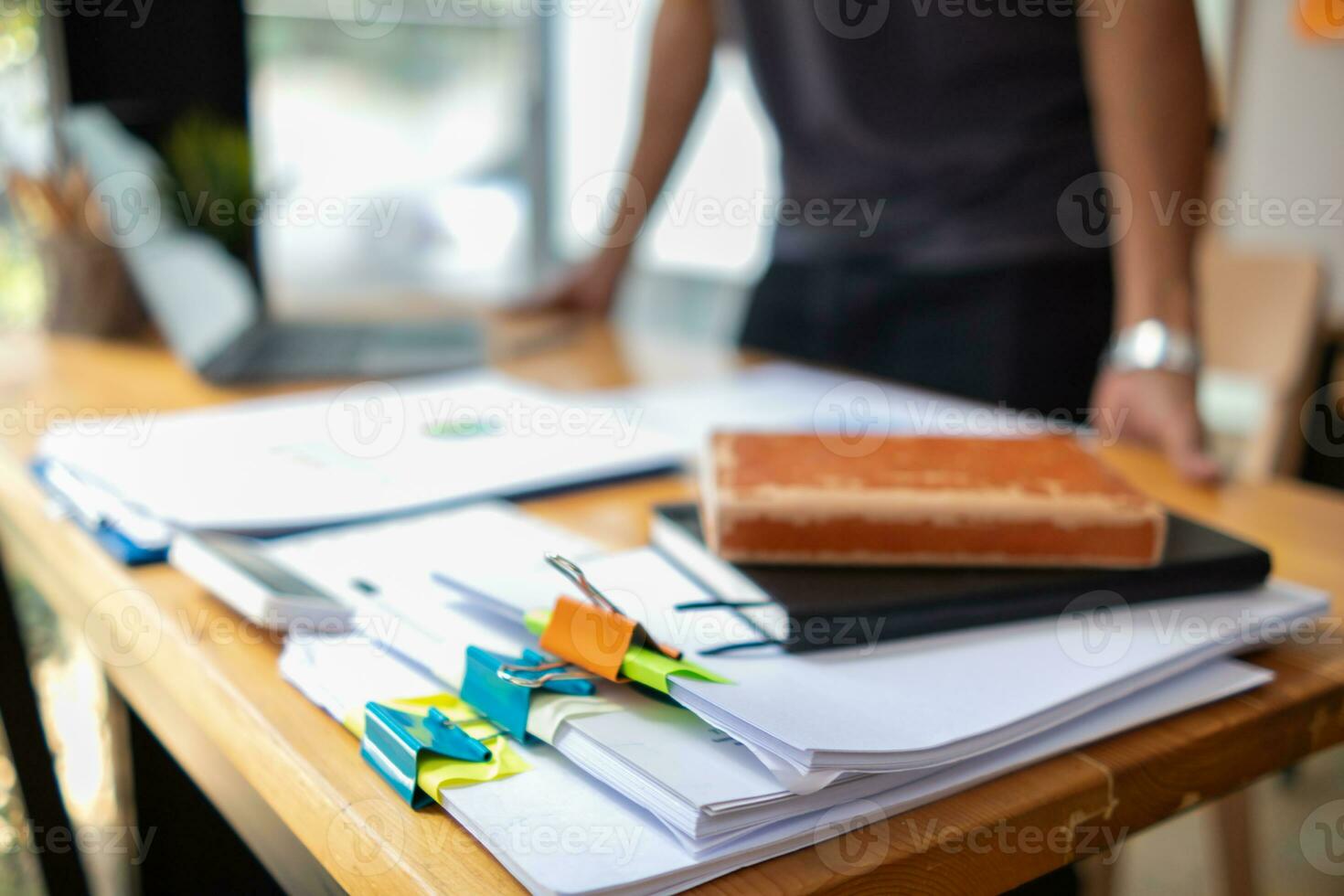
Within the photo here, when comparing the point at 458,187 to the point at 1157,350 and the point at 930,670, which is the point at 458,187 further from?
the point at 930,670

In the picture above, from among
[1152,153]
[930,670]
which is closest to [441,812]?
[930,670]

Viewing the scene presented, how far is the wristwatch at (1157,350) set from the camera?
803mm

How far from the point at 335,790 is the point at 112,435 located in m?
0.46

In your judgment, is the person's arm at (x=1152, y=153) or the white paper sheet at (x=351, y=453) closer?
the white paper sheet at (x=351, y=453)

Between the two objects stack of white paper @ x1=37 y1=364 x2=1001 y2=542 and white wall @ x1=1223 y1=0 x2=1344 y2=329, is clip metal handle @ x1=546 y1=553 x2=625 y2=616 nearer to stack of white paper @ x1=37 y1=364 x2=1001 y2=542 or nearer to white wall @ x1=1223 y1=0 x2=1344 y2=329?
stack of white paper @ x1=37 y1=364 x2=1001 y2=542

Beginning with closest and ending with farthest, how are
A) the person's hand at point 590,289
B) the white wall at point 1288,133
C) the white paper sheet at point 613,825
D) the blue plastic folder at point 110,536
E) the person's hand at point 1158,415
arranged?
the white paper sheet at point 613,825
the blue plastic folder at point 110,536
the person's hand at point 1158,415
the person's hand at point 590,289
the white wall at point 1288,133

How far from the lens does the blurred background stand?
1225 mm

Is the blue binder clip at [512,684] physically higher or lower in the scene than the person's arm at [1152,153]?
lower

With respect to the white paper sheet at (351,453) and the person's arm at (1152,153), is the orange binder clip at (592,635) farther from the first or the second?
the person's arm at (1152,153)

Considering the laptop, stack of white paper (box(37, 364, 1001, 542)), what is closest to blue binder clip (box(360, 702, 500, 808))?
stack of white paper (box(37, 364, 1001, 542))

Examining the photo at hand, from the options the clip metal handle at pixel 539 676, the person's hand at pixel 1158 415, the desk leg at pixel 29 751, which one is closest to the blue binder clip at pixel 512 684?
the clip metal handle at pixel 539 676

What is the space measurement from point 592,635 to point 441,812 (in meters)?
0.08

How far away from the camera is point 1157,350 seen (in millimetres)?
806

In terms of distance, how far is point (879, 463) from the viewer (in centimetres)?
51
